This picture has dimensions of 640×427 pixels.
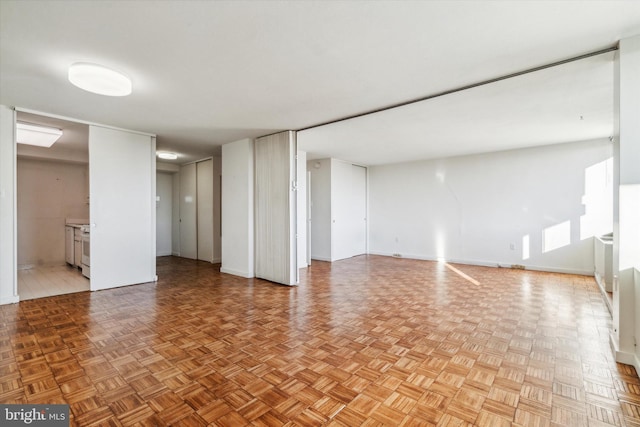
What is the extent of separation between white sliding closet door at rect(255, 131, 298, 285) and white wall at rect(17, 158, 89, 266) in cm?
455

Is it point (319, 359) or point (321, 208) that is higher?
point (321, 208)

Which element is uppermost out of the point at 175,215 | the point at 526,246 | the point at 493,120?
the point at 493,120

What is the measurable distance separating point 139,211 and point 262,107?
107 inches

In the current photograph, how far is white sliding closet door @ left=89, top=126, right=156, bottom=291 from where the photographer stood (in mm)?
4152

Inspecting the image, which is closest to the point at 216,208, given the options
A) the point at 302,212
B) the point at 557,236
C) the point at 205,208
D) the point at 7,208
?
the point at 205,208

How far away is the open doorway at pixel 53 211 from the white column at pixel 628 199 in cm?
657

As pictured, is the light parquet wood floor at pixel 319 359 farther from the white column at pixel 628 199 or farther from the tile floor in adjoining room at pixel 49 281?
the tile floor in adjoining room at pixel 49 281

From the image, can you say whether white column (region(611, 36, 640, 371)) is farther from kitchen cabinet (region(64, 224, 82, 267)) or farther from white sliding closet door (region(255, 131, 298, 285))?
kitchen cabinet (region(64, 224, 82, 267))

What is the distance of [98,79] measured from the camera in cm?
249

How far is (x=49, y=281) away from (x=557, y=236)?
8868 mm

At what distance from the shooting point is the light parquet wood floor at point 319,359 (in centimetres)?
163

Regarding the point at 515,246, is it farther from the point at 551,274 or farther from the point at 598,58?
the point at 598,58

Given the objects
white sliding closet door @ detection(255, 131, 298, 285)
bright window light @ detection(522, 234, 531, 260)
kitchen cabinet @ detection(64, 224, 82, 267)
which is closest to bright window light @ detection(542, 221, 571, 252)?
bright window light @ detection(522, 234, 531, 260)

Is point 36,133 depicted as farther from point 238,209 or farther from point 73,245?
point 238,209
